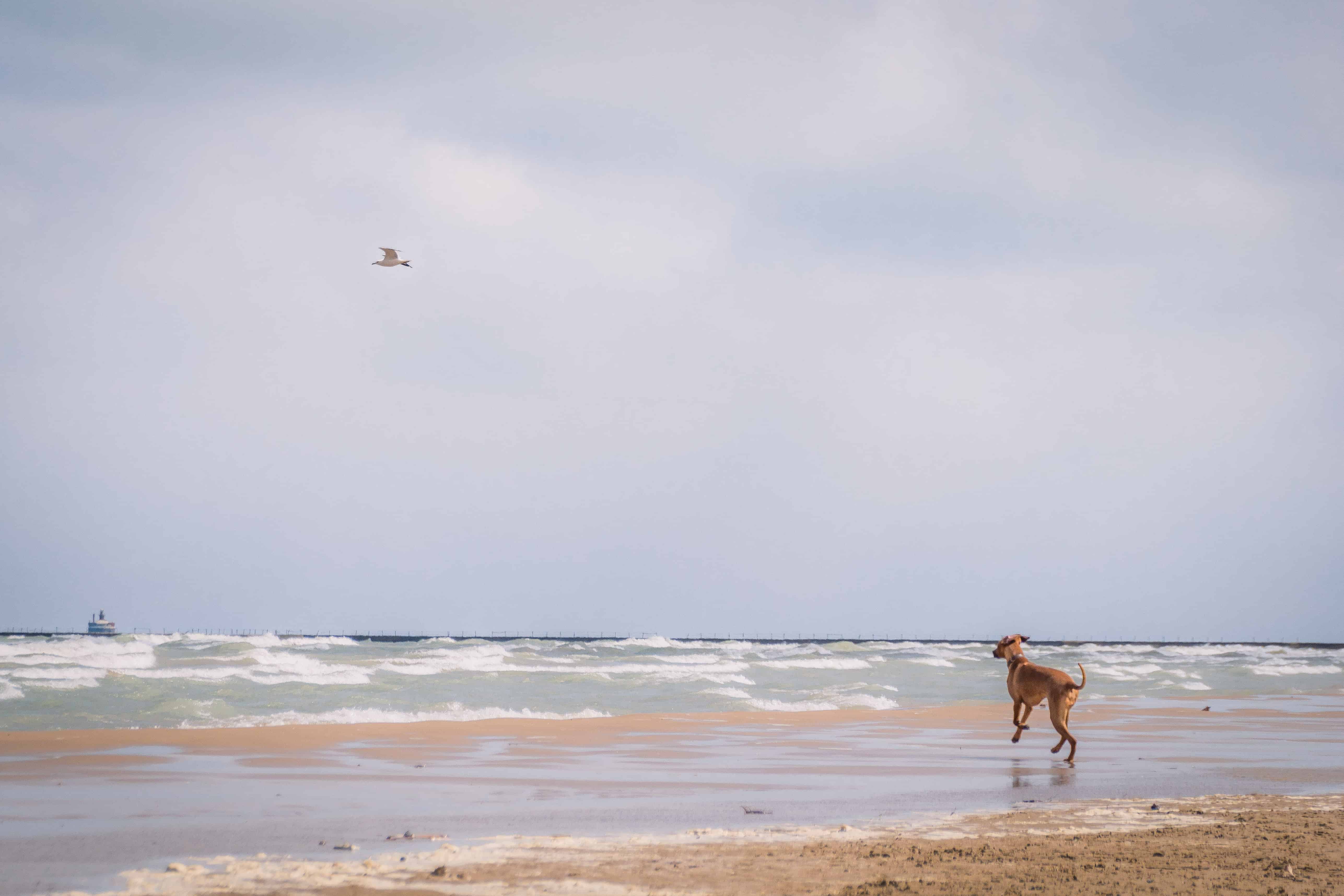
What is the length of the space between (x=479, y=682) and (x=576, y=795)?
58.3ft

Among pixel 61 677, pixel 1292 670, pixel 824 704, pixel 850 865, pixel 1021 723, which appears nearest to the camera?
pixel 850 865

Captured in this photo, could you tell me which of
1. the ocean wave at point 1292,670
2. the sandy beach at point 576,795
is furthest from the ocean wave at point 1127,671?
the sandy beach at point 576,795

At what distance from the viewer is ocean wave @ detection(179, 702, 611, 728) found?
16.4 m

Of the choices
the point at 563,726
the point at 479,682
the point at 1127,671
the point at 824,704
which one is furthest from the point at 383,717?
the point at 1127,671

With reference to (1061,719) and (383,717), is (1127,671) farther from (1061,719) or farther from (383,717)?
(383,717)

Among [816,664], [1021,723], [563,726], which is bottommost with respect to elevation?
[816,664]

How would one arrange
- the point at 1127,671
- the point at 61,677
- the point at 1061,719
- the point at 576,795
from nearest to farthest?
the point at 576,795
the point at 1061,719
the point at 61,677
the point at 1127,671

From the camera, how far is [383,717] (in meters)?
18.2

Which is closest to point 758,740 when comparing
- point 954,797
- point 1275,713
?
point 954,797

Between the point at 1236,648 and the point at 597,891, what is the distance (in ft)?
397

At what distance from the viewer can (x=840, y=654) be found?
51.2 m

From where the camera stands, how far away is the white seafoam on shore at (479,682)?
18406 mm

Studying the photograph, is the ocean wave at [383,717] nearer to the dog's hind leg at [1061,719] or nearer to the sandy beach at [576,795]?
the sandy beach at [576,795]

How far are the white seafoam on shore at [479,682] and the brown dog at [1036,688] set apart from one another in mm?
8358
